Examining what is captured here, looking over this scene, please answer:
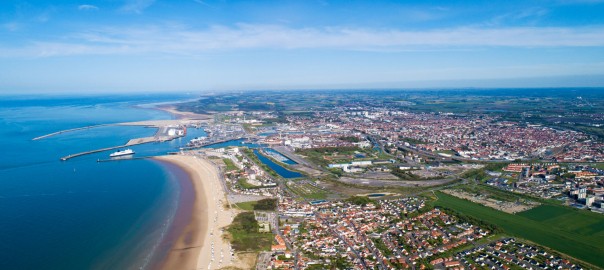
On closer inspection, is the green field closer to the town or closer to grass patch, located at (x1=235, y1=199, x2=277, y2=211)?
the town

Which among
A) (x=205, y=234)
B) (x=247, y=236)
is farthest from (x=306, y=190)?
(x=205, y=234)

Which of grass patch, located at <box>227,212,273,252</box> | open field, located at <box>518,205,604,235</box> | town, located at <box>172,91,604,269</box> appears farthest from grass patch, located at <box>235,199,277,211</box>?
open field, located at <box>518,205,604,235</box>

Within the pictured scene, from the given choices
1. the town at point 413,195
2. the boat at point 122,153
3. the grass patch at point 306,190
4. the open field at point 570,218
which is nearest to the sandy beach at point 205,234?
the town at point 413,195

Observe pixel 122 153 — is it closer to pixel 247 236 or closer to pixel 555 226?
pixel 247 236

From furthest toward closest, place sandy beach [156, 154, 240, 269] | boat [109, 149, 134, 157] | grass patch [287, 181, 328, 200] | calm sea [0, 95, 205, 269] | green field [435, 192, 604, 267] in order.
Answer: boat [109, 149, 134, 157] < grass patch [287, 181, 328, 200] < green field [435, 192, 604, 267] < calm sea [0, 95, 205, 269] < sandy beach [156, 154, 240, 269]

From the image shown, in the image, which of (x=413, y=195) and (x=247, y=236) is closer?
(x=247, y=236)
